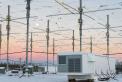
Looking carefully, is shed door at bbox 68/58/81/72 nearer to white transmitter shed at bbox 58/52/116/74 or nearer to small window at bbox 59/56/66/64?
white transmitter shed at bbox 58/52/116/74

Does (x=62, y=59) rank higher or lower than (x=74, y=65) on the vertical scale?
higher

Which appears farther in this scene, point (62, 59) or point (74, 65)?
point (62, 59)

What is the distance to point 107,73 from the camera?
54656mm

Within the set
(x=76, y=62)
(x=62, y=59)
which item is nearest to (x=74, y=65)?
(x=76, y=62)

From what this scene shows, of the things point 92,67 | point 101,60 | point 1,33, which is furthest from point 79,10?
point 1,33

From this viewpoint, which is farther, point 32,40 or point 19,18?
point 32,40

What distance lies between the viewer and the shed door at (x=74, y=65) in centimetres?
4069

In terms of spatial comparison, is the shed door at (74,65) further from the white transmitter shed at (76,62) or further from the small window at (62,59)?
the small window at (62,59)

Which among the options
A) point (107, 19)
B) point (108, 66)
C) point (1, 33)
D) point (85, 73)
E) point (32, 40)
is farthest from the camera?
point (32, 40)

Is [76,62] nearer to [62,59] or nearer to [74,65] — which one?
[74,65]

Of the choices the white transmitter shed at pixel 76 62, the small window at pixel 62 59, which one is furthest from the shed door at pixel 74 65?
the small window at pixel 62 59

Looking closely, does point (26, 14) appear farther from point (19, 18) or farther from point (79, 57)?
point (79, 57)

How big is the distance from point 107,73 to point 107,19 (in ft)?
50.0

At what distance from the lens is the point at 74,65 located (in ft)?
135
